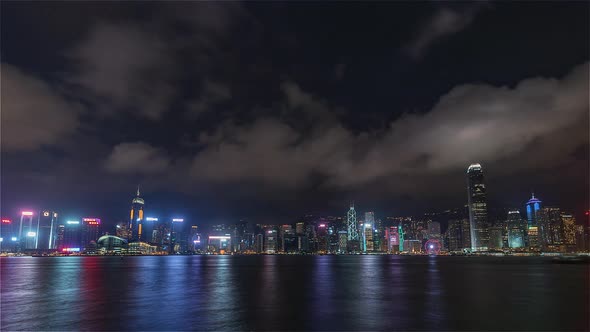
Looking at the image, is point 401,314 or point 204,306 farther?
point 204,306

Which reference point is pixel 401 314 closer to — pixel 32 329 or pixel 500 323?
pixel 500 323

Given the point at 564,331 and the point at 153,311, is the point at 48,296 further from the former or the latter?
the point at 564,331

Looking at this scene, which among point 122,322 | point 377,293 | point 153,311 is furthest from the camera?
point 377,293

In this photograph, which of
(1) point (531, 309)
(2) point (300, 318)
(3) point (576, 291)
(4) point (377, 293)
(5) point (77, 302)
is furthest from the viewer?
(3) point (576, 291)

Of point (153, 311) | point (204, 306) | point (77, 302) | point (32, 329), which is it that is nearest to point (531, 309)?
point (204, 306)

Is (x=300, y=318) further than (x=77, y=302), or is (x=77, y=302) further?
(x=77, y=302)

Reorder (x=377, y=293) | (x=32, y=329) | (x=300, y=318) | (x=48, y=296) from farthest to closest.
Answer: (x=377, y=293), (x=48, y=296), (x=300, y=318), (x=32, y=329)

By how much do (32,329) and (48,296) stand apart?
22673 millimetres

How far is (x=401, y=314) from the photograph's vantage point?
3881cm

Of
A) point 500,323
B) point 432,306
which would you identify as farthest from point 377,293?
point 500,323

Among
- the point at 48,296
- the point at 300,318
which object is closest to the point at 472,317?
the point at 300,318

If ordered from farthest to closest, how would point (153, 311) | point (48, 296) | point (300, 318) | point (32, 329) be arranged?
1. point (48, 296)
2. point (153, 311)
3. point (300, 318)
4. point (32, 329)

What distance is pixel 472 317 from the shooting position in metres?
37.4

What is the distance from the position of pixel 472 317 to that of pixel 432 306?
258 inches
